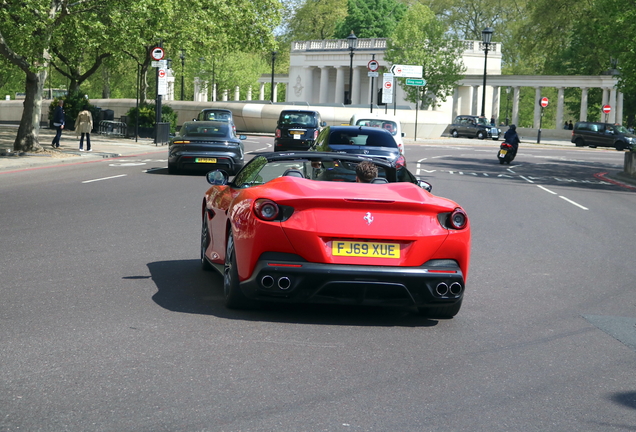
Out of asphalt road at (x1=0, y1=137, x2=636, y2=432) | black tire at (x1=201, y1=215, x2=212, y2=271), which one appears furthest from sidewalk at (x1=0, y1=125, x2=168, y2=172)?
black tire at (x1=201, y1=215, x2=212, y2=271)

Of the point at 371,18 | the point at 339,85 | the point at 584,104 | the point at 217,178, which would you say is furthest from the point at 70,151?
the point at 371,18

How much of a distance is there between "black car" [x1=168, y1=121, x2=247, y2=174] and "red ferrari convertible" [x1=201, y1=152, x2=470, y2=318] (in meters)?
16.4

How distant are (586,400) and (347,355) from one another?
5.09 feet

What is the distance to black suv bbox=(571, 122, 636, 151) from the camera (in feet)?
197

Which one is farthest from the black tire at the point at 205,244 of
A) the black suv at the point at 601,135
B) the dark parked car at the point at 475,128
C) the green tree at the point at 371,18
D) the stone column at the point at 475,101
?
the green tree at the point at 371,18

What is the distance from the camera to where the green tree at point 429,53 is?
258 ft

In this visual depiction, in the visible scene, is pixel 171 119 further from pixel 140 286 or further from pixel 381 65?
pixel 381 65

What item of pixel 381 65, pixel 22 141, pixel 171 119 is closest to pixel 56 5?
pixel 22 141

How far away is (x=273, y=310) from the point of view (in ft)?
23.8

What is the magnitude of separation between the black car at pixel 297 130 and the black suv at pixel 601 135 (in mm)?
30948

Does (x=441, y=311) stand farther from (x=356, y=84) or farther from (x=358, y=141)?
(x=356, y=84)

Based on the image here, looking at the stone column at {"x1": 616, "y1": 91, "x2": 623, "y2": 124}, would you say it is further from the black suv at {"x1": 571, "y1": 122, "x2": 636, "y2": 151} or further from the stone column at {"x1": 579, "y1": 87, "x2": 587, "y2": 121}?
the black suv at {"x1": 571, "y1": 122, "x2": 636, "y2": 151}

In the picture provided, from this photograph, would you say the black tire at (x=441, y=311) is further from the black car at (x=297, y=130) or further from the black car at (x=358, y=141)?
the black car at (x=297, y=130)

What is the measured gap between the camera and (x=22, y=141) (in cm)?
2836
